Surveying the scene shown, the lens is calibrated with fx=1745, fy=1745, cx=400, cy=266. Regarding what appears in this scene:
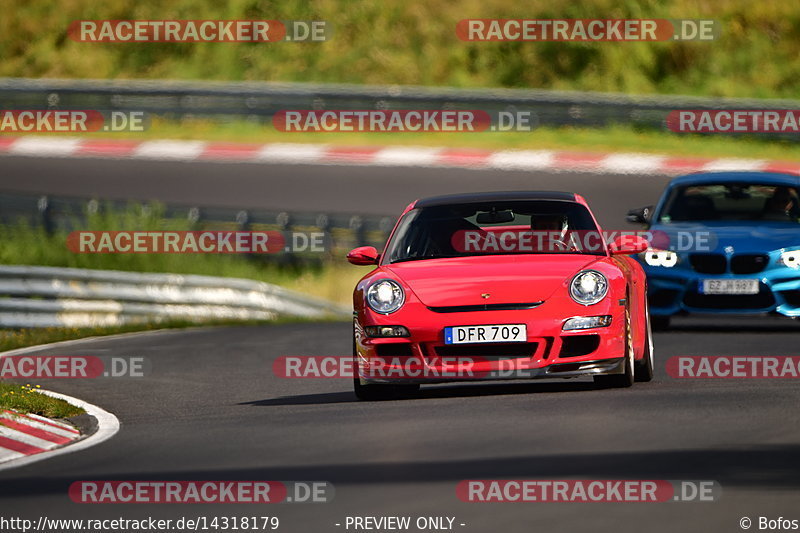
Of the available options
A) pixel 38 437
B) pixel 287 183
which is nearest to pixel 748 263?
pixel 38 437

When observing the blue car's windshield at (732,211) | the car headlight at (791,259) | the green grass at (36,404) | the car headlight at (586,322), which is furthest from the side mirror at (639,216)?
the green grass at (36,404)

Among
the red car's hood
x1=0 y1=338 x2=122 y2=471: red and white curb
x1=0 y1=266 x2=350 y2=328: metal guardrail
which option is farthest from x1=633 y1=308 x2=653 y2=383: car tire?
x1=0 y1=266 x2=350 y2=328: metal guardrail

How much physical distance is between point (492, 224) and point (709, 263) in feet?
13.9

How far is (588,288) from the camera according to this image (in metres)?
10.4

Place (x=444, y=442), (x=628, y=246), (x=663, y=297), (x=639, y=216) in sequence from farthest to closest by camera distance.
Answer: (x=639, y=216) < (x=663, y=297) < (x=628, y=246) < (x=444, y=442)

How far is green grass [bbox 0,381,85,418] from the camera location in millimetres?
10789

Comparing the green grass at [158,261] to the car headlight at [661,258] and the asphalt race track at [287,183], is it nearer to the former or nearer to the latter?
the asphalt race track at [287,183]

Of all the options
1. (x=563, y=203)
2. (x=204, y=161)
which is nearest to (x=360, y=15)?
(x=204, y=161)

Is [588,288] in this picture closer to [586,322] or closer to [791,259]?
[586,322]

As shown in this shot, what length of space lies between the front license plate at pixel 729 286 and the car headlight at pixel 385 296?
501 centimetres

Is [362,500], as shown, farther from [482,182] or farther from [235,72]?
[235,72]

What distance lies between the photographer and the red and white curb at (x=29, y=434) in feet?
31.0

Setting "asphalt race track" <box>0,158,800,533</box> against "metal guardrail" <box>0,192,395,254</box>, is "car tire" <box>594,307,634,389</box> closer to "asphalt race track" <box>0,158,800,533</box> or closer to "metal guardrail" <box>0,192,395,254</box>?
"asphalt race track" <box>0,158,800,533</box>

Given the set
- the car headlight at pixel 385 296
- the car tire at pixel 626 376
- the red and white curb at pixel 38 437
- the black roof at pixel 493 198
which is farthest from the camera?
the black roof at pixel 493 198
